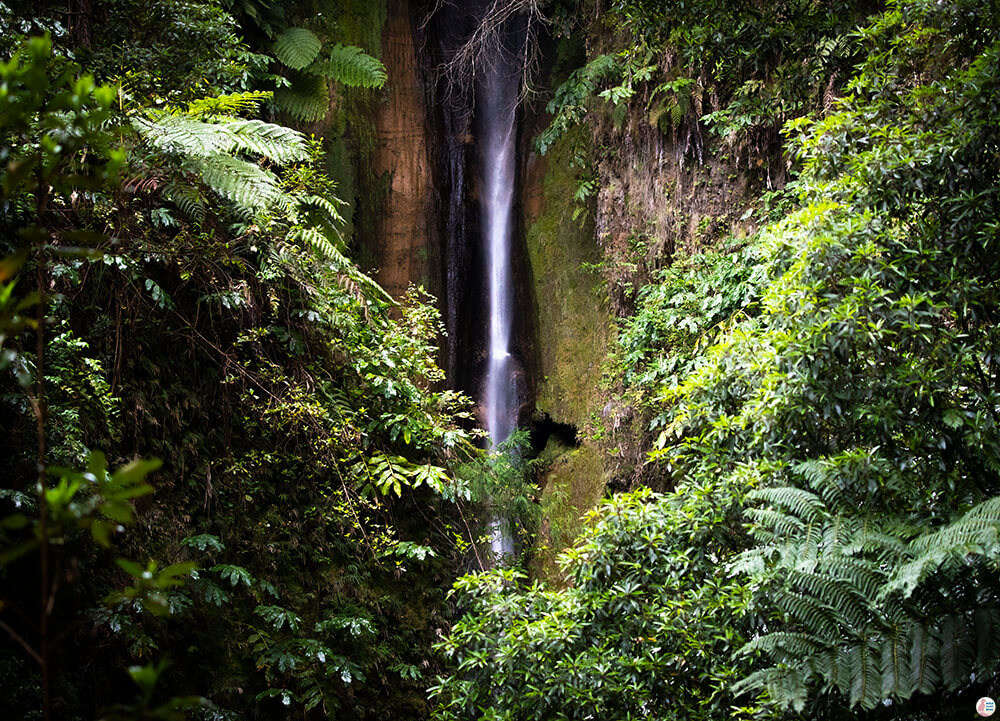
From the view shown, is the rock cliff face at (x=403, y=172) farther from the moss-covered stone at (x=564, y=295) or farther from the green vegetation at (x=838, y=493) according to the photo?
the green vegetation at (x=838, y=493)

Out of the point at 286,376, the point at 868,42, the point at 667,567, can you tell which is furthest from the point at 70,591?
the point at 868,42

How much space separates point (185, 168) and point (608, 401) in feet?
17.5

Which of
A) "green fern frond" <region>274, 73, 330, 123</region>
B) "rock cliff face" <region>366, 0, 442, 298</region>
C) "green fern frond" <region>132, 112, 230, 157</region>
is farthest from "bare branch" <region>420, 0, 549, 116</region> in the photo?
"green fern frond" <region>132, 112, 230, 157</region>

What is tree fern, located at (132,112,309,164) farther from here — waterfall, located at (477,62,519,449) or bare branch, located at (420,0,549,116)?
waterfall, located at (477,62,519,449)

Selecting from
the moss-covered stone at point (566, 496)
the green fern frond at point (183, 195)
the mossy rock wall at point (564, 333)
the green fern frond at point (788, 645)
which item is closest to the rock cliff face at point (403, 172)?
the mossy rock wall at point (564, 333)

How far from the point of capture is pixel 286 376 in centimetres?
498

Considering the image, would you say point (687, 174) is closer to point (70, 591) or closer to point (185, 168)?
point (185, 168)

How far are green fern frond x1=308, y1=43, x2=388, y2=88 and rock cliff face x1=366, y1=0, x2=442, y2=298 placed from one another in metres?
2.20

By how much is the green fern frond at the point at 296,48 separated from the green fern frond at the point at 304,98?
0.36 meters

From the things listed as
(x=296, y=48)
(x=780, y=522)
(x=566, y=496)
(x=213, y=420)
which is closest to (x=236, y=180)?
(x=213, y=420)

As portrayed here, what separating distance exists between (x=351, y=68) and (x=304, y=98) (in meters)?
0.66

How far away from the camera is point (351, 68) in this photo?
8.16m

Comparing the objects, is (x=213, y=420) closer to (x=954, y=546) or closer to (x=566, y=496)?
(x=954, y=546)

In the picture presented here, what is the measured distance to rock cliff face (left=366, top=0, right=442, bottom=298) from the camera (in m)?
10.4
